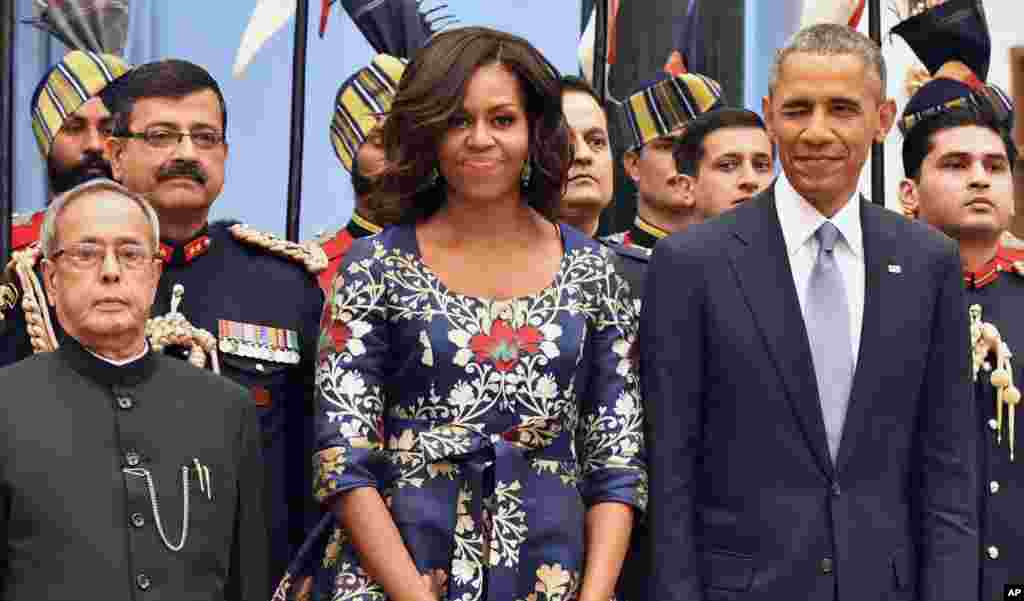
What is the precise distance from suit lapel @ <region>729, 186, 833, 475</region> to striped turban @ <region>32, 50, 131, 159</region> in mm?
1661

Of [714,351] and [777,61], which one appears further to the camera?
[777,61]

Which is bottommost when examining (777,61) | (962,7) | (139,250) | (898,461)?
(898,461)

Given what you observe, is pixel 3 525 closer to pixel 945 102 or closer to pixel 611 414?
pixel 611 414

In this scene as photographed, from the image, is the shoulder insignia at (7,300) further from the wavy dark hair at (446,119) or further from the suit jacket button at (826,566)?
the suit jacket button at (826,566)

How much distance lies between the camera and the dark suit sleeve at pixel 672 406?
302cm

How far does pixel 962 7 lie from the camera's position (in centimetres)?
521

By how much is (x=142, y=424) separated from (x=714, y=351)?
94cm

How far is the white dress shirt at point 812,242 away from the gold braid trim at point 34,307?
1.30m

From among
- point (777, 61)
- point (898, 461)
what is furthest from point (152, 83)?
point (898, 461)

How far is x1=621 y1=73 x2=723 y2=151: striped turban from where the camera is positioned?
5.06 metres

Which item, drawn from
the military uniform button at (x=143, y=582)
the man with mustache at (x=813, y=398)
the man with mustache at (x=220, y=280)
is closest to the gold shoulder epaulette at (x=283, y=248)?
the man with mustache at (x=220, y=280)

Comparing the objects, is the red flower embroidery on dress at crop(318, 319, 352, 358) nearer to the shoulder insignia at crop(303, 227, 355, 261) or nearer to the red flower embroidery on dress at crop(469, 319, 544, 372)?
the red flower embroidery on dress at crop(469, 319, 544, 372)

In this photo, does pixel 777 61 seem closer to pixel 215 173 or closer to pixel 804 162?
pixel 804 162

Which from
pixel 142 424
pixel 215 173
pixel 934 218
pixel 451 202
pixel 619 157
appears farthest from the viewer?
pixel 619 157
